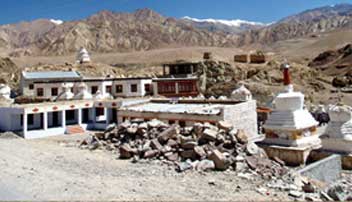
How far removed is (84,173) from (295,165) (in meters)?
10.0

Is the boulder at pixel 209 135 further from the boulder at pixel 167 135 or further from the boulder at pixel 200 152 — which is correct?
the boulder at pixel 167 135

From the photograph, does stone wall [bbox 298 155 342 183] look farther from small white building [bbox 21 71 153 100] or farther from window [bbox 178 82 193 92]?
window [bbox 178 82 193 92]

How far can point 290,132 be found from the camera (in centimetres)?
2216

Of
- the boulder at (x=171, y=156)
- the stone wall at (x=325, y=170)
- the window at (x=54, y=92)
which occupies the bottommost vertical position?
the stone wall at (x=325, y=170)

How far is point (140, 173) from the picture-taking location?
18.3 metres

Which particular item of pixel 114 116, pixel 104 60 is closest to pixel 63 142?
pixel 114 116

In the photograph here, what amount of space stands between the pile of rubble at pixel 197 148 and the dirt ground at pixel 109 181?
630mm

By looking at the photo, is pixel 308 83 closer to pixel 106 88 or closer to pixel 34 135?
pixel 106 88

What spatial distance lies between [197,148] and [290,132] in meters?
5.49

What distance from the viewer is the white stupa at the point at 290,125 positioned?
22.2 metres

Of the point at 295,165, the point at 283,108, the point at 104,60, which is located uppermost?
the point at 104,60

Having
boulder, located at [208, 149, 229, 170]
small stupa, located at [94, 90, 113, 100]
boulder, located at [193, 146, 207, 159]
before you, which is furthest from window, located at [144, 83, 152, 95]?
boulder, located at [208, 149, 229, 170]

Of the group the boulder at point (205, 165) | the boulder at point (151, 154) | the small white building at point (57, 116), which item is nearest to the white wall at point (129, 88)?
the small white building at point (57, 116)

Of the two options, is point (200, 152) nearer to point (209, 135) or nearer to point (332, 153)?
point (209, 135)
